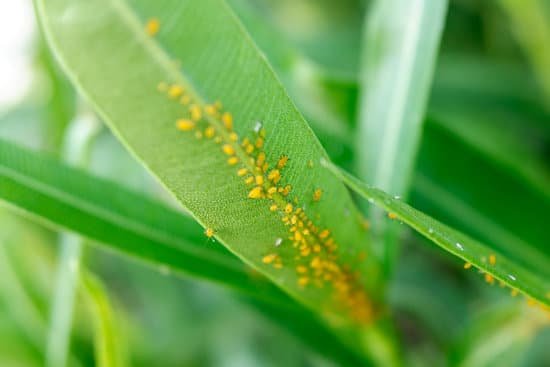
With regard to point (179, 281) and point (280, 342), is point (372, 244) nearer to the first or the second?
point (280, 342)

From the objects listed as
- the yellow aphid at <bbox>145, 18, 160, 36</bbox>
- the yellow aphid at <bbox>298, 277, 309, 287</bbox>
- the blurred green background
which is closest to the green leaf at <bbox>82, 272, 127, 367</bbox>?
the blurred green background

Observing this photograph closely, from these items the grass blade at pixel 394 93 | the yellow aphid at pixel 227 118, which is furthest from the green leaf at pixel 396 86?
the yellow aphid at pixel 227 118

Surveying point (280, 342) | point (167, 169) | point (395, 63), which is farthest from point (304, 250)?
point (280, 342)

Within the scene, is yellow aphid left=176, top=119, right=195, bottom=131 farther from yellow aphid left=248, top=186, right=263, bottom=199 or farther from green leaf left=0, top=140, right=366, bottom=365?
green leaf left=0, top=140, right=366, bottom=365

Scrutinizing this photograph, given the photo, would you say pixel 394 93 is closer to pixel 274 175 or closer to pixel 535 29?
pixel 274 175

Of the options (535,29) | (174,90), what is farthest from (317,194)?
(535,29)

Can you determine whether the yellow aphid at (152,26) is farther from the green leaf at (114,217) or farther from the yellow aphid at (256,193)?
the green leaf at (114,217)

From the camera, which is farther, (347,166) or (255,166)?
(347,166)
